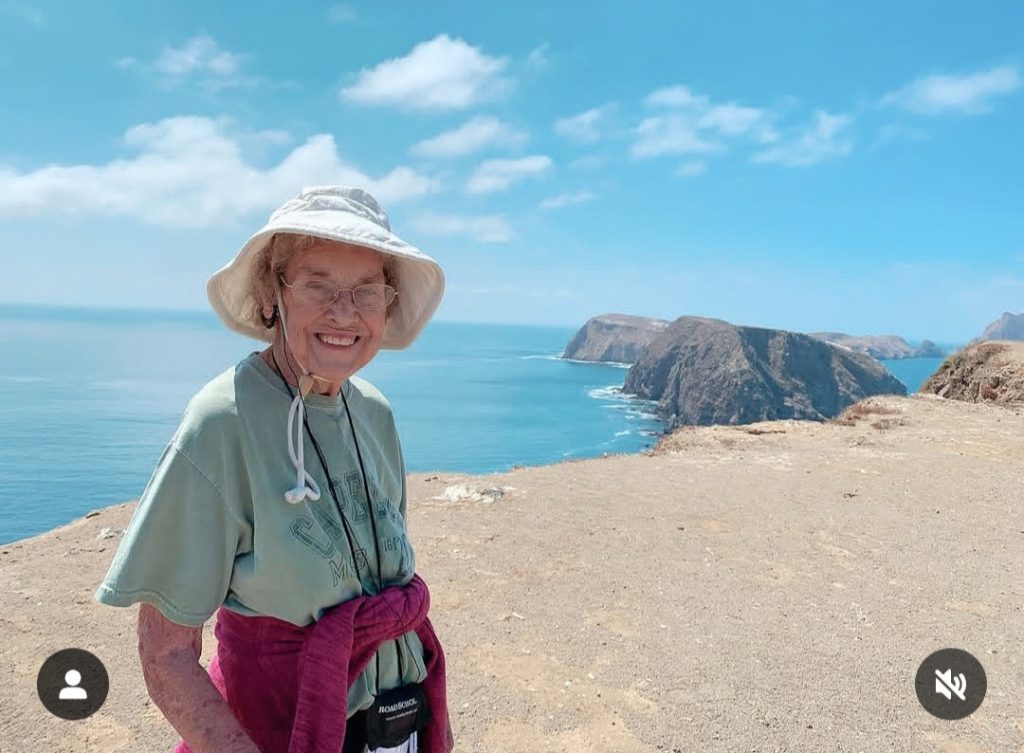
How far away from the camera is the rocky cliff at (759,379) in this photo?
4016 inches

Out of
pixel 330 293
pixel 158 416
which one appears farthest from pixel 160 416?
pixel 330 293

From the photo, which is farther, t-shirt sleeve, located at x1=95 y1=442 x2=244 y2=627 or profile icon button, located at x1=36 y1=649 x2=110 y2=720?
profile icon button, located at x1=36 y1=649 x2=110 y2=720

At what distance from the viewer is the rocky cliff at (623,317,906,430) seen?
102000 mm

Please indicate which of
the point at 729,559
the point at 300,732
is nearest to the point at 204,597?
the point at 300,732

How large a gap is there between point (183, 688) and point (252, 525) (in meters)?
0.37

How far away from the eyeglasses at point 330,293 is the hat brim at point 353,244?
11 cm

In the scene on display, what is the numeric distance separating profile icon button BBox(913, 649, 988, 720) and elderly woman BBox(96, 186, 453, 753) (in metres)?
4.31

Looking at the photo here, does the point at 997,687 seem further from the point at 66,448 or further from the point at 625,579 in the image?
the point at 66,448

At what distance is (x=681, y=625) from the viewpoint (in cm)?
567

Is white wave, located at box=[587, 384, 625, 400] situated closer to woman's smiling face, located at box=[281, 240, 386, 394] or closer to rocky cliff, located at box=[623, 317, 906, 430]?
rocky cliff, located at box=[623, 317, 906, 430]

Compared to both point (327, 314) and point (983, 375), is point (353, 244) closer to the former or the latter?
point (327, 314)

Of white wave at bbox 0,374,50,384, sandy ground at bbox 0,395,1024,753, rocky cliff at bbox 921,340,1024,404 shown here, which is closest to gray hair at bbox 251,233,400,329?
sandy ground at bbox 0,395,1024,753

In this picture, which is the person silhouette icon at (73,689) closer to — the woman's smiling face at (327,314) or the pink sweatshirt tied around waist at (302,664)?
the pink sweatshirt tied around waist at (302,664)

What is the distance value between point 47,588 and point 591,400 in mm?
113674
